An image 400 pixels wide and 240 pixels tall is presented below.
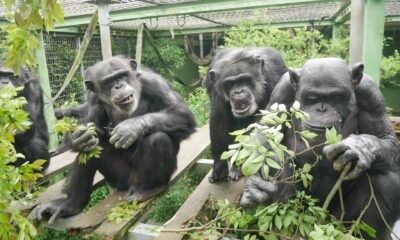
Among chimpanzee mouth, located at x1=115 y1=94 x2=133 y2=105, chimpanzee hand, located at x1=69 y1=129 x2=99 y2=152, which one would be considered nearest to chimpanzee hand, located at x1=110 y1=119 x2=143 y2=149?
chimpanzee hand, located at x1=69 y1=129 x2=99 y2=152

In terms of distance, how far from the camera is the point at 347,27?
28.3 feet

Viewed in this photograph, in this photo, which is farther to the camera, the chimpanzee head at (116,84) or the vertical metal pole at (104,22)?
the vertical metal pole at (104,22)

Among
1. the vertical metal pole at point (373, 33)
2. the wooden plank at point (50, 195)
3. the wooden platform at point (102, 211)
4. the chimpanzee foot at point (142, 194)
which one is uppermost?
the vertical metal pole at point (373, 33)

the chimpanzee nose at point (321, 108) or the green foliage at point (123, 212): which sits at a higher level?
the chimpanzee nose at point (321, 108)

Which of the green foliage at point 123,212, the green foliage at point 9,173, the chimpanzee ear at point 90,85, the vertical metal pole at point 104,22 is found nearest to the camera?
the green foliage at point 9,173

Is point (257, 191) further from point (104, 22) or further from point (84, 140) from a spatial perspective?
point (104, 22)

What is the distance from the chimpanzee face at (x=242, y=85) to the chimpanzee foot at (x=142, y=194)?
39.9 inches

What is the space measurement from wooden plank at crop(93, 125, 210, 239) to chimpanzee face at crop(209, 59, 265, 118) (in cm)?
75

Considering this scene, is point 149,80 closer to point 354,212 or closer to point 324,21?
point 354,212

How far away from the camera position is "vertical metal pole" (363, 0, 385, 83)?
3559 mm

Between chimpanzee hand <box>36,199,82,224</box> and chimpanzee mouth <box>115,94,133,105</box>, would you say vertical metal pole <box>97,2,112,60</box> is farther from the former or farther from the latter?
chimpanzee hand <box>36,199,82,224</box>

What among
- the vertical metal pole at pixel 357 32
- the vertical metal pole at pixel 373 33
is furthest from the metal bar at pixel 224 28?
the vertical metal pole at pixel 373 33

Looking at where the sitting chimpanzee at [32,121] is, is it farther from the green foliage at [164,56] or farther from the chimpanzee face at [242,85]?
the green foliage at [164,56]

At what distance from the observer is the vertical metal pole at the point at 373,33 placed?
3.56 m
